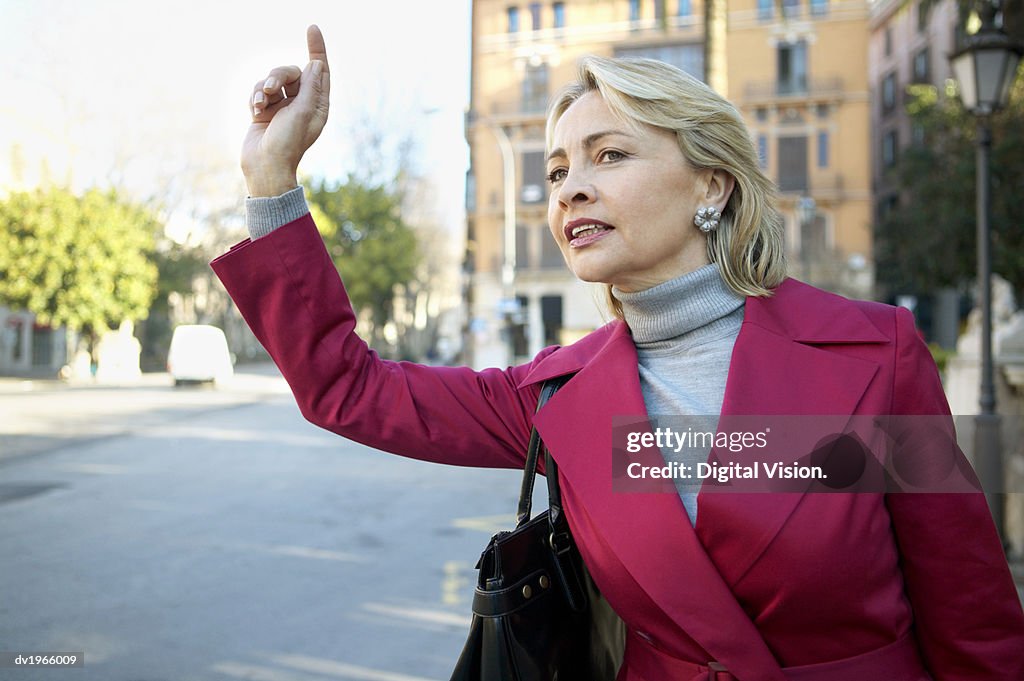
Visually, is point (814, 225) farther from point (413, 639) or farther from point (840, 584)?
point (840, 584)

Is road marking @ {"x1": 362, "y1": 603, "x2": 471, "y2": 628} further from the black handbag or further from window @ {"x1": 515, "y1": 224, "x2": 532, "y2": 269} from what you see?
window @ {"x1": 515, "y1": 224, "x2": 532, "y2": 269}

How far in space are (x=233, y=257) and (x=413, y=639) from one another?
342 cm

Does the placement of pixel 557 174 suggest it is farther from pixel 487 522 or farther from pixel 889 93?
pixel 889 93

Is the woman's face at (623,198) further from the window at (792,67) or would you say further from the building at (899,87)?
the window at (792,67)

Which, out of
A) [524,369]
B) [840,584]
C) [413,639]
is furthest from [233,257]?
[413,639]

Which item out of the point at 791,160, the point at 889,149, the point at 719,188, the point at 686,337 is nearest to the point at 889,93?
the point at 889,149

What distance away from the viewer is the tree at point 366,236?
133 feet

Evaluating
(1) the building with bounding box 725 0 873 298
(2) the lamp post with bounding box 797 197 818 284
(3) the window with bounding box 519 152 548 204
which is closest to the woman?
(2) the lamp post with bounding box 797 197 818 284

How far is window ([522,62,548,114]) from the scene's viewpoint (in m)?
40.0

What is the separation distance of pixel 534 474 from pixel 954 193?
2344 centimetres

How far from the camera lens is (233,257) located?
163cm

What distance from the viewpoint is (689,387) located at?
174 centimetres

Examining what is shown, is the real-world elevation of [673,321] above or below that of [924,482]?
above

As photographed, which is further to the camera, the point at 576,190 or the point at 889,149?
the point at 889,149
